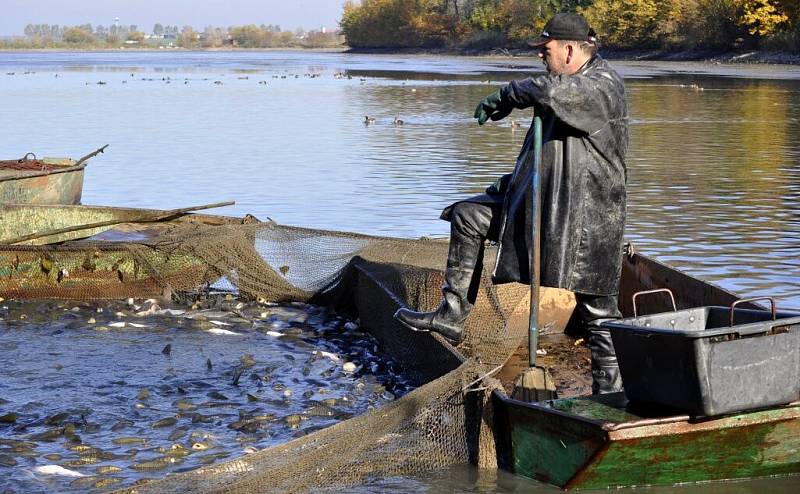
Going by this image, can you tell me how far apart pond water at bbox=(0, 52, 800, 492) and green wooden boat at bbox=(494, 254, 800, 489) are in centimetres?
18

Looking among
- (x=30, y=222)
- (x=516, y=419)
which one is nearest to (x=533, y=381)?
(x=516, y=419)

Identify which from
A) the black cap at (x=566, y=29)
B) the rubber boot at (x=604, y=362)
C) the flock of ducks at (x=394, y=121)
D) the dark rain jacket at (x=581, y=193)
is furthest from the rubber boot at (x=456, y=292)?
the flock of ducks at (x=394, y=121)

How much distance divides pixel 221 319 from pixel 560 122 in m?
4.82

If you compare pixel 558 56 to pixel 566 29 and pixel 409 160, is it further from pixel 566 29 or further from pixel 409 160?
pixel 409 160

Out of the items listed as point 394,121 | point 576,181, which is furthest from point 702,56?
point 576,181

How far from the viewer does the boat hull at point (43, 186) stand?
12727 millimetres

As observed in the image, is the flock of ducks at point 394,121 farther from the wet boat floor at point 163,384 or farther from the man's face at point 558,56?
the man's face at point 558,56

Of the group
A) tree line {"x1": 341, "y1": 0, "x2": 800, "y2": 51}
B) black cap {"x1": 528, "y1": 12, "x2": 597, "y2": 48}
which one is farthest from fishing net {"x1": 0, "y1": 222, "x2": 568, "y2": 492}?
tree line {"x1": 341, "y1": 0, "x2": 800, "y2": 51}

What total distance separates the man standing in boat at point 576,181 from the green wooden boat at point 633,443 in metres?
0.58

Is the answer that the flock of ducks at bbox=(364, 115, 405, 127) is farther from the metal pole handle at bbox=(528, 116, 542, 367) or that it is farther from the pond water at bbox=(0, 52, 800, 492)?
the metal pole handle at bbox=(528, 116, 542, 367)

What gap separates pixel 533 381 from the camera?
6199 millimetres

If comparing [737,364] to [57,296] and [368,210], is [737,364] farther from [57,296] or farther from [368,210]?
[368,210]

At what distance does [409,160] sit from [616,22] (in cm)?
8359

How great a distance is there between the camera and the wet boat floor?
6.53 m
